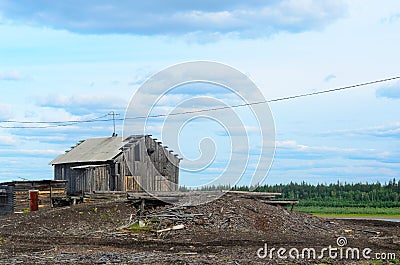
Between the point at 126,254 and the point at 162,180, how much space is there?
2977cm

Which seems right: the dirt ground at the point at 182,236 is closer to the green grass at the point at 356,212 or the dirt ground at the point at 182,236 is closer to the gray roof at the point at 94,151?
the gray roof at the point at 94,151

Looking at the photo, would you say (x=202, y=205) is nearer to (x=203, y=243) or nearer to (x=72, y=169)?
(x=203, y=243)

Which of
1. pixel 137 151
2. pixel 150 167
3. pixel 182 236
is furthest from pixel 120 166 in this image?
pixel 182 236

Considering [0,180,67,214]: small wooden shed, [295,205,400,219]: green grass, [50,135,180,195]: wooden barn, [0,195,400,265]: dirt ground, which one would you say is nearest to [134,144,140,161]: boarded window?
[50,135,180,195]: wooden barn

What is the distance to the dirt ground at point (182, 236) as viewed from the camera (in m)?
20.0

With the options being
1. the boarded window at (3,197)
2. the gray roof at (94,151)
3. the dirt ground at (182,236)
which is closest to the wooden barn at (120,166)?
the gray roof at (94,151)

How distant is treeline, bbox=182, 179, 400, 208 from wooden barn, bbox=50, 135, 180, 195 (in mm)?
12215

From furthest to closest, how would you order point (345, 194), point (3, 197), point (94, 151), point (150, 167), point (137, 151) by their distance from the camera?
point (345, 194)
point (94, 151)
point (150, 167)
point (137, 151)
point (3, 197)

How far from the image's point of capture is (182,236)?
1041 inches

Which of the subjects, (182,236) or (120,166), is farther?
(120,166)

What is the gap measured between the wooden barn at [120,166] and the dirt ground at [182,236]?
1302 centimetres

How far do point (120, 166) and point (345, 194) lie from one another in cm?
3253

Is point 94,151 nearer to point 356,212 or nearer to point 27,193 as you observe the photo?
point 27,193

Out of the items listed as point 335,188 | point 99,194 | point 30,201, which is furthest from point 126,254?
point 335,188
